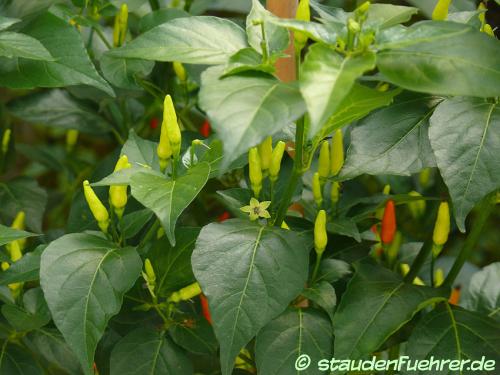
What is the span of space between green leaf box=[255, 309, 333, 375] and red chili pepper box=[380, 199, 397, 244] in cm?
18

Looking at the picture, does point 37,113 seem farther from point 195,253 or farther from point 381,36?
point 381,36

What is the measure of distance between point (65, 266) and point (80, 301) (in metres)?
0.04

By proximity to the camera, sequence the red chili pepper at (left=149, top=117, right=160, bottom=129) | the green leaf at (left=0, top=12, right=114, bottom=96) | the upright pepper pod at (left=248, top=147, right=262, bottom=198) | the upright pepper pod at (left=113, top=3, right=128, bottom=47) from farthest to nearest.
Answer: the red chili pepper at (left=149, top=117, right=160, bottom=129), the upright pepper pod at (left=113, top=3, right=128, bottom=47), the green leaf at (left=0, top=12, right=114, bottom=96), the upright pepper pod at (left=248, top=147, right=262, bottom=198)

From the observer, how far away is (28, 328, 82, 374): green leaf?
96 centimetres

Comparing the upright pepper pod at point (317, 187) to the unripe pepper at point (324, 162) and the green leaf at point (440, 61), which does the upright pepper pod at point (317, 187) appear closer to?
the unripe pepper at point (324, 162)

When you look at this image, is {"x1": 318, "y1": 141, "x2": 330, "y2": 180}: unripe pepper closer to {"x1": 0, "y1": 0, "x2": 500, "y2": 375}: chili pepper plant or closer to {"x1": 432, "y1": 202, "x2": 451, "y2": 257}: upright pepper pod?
{"x1": 0, "y1": 0, "x2": 500, "y2": 375}: chili pepper plant

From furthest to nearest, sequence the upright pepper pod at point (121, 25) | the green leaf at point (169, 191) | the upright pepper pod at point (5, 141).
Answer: the upright pepper pod at point (5, 141) < the upright pepper pod at point (121, 25) < the green leaf at point (169, 191)

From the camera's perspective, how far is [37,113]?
4.03 feet

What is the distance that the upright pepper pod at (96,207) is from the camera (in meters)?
0.83

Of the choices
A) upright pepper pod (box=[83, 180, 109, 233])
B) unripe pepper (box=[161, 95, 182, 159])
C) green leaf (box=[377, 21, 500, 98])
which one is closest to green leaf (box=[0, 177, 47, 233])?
upright pepper pod (box=[83, 180, 109, 233])

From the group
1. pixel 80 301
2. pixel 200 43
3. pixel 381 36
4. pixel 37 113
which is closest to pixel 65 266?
pixel 80 301

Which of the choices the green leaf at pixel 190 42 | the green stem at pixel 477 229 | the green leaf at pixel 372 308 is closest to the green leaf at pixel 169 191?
the green leaf at pixel 190 42

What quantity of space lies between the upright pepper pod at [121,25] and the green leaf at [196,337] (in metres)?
0.42

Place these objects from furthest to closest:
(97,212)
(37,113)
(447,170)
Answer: (37,113)
(97,212)
(447,170)
